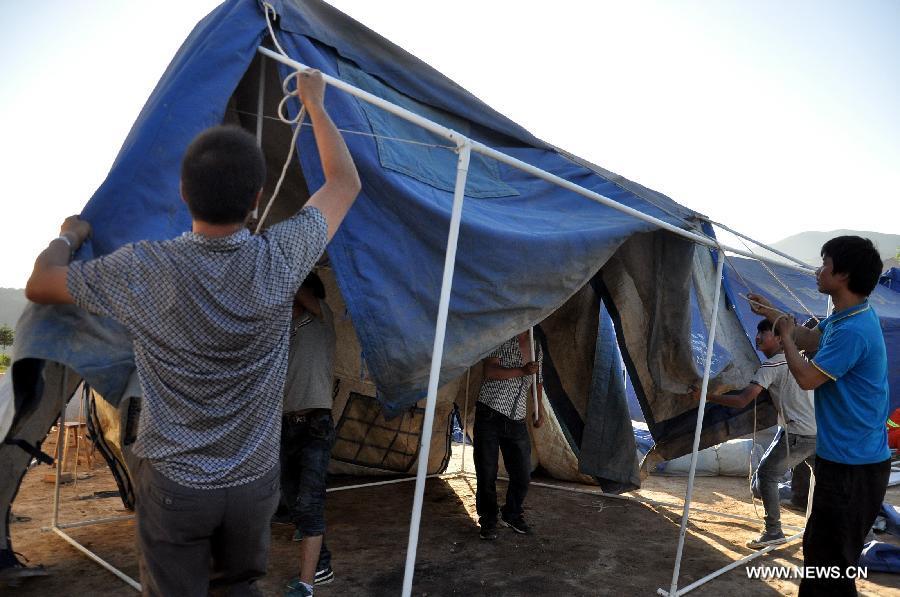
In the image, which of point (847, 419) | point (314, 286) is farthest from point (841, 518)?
point (314, 286)

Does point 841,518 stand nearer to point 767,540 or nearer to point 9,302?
point 767,540

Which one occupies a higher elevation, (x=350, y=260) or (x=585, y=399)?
(x=350, y=260)

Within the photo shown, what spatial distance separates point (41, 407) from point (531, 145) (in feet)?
9.25

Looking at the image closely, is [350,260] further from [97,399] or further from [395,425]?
[395,425]

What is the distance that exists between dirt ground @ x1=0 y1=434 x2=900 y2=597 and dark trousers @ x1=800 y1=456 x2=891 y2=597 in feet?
4.52

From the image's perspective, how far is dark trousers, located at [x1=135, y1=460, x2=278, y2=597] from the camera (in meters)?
1.54

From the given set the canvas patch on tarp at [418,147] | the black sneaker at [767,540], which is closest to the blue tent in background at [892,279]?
the black sneaker at [767,540]

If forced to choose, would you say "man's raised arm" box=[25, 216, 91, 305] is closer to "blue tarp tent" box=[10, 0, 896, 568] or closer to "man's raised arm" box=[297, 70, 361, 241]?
"blue tarp tent" box=[10, 0, 896, 568]

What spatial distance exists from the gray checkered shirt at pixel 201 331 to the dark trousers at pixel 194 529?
0.11ft

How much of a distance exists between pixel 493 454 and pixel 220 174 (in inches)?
148

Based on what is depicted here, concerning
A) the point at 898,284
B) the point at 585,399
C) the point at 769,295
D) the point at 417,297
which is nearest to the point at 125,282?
the point at 417,297

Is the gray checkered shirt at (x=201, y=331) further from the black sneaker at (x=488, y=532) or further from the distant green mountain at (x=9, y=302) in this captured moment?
the distant green mountain at (x=9, y=302)

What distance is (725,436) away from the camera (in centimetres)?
541

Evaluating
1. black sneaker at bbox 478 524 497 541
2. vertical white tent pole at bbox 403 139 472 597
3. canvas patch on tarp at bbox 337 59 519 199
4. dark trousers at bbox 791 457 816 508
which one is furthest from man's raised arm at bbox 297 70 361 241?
dark trousers at bbox 791 457 816 508
